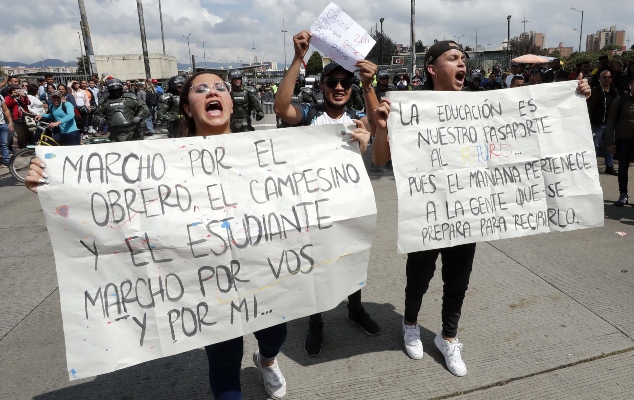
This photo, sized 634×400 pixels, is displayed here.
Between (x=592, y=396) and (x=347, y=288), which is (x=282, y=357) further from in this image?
(x=592, y=396)

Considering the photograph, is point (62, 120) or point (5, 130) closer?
point (62, 120)

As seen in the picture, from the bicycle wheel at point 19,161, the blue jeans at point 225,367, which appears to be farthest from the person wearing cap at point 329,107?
the bicycle wheel at point 19,161

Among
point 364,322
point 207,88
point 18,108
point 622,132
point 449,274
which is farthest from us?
point 18,108

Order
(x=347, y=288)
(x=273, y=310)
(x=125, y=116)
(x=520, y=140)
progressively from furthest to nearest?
(x=125, y=116), (x=520, y=140), (x=347, y=288), (x=273, y=310)

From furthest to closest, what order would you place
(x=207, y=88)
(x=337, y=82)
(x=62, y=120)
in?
(x=62, y=120) → (x=337, y=82) → (x=207, y=88)

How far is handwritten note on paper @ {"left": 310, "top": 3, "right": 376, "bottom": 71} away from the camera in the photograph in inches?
99.3

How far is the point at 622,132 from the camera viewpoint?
5.69 meters

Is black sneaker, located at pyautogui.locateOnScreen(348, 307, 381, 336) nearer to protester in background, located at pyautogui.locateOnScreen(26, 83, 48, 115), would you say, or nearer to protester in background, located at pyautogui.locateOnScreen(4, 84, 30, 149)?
protester in background, located at pyautogui.locateOnScreen(4, 84, 30, 149)

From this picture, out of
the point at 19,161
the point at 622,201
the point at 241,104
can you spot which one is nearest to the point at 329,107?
the point at 622,201

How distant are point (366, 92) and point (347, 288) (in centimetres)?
107

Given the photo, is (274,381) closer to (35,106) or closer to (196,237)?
(196,237)

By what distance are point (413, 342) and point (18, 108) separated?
12033 millimetres

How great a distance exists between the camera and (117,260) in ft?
6.35

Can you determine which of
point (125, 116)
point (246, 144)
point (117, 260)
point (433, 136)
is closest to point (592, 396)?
point (433, 136)
